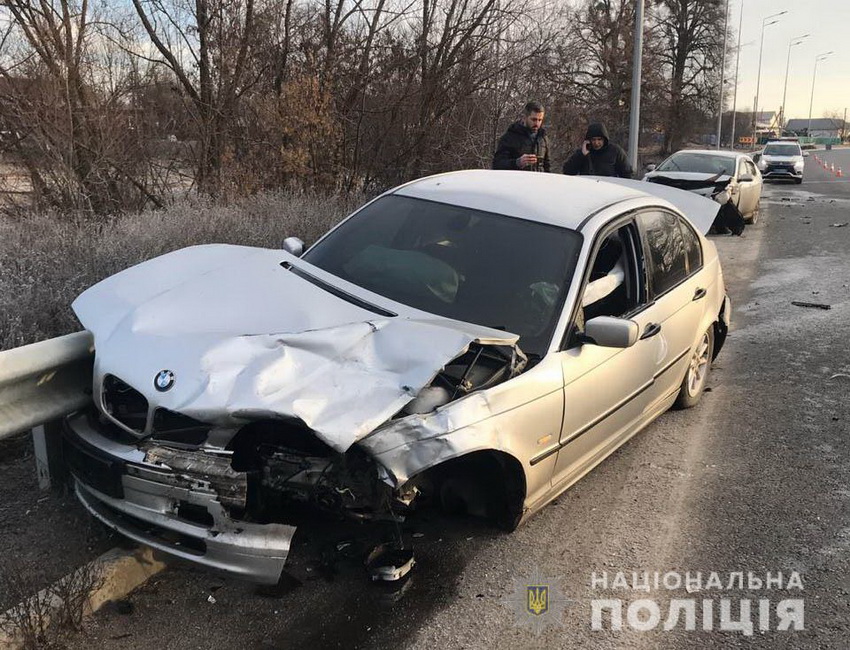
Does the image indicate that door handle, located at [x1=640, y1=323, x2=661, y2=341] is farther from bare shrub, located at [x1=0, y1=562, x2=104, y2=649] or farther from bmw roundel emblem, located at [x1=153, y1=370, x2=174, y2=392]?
bare shrub, located at [x1=0, y1=562, x2=104, y2=649]

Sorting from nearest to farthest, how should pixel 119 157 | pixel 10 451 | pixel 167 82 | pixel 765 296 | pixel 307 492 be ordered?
pixel 307 492
pixel 10 451
pixel 765 296
pixel 119 157
pixel 167 82

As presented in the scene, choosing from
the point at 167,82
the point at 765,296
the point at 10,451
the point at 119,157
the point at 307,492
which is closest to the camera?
the point at 307,492

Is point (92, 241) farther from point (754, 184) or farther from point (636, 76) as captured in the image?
point (754, 184)

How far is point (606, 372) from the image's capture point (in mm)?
3645

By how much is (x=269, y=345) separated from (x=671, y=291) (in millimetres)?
2797

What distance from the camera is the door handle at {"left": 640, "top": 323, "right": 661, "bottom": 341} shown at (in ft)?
13.1

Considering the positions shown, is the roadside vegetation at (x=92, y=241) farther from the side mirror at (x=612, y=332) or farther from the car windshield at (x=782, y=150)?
the car windshield at (x=782, y=150)

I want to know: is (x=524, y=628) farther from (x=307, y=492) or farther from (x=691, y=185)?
(x=691, y=185)

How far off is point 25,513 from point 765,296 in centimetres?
839

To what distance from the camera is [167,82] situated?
11.4 m

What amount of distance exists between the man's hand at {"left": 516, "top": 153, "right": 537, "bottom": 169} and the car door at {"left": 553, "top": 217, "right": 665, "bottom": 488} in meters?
3.48

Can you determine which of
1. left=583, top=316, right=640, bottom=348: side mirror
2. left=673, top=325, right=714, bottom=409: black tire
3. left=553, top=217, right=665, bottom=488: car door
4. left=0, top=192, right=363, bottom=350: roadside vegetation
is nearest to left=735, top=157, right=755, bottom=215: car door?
left=0, top=192, right=363, bottom=350: roadside vegetation

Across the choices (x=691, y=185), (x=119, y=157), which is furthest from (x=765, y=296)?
(x=119, y=157)

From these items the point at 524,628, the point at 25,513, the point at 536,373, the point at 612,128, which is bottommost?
the point at 524,628
